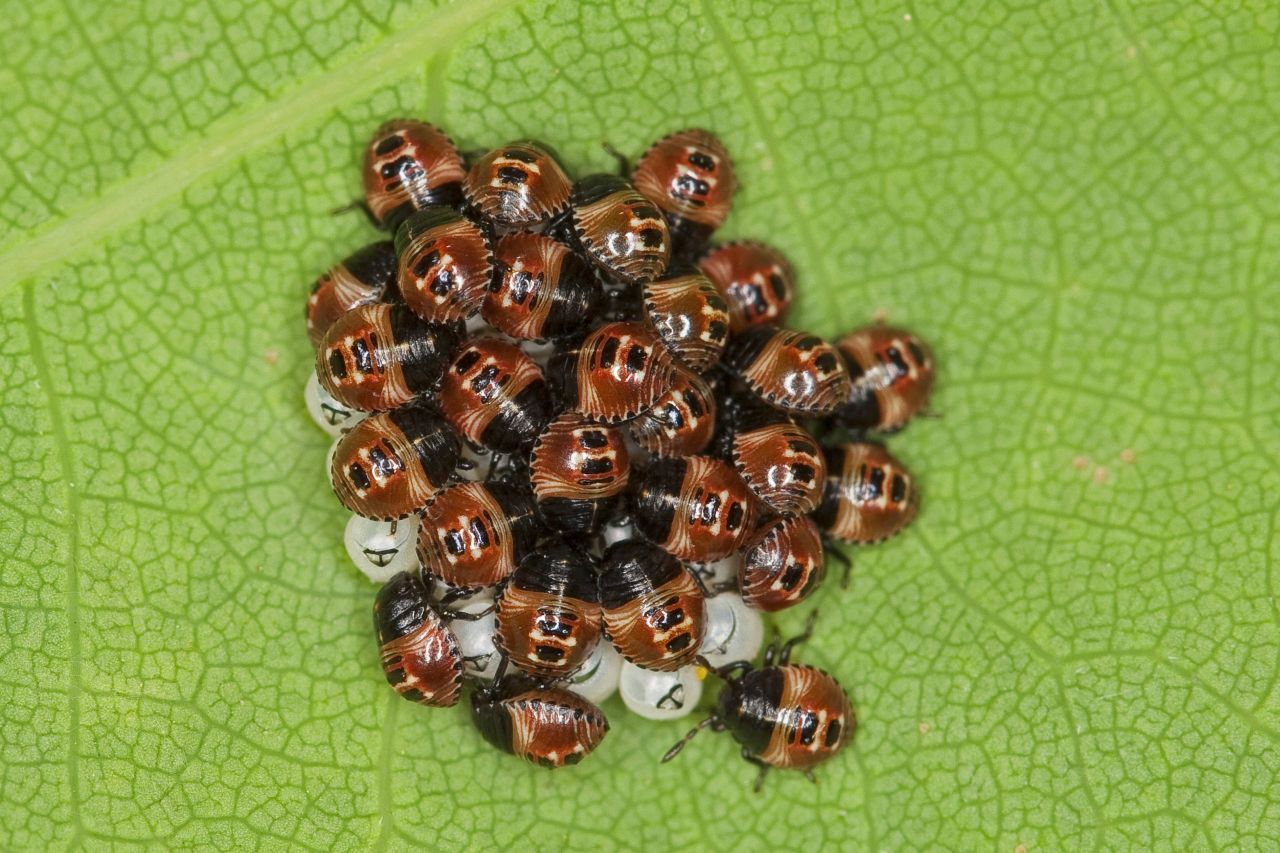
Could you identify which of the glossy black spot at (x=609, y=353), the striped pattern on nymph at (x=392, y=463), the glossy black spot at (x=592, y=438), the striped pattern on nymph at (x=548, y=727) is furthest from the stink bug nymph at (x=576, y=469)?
the striped pattern on nymph at (x=548, y=727)

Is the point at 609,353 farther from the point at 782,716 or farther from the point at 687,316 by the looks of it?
the point at 782,716

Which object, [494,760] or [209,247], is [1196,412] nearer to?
[494,760]

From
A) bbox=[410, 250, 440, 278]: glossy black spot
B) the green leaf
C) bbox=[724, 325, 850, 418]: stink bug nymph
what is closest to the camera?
bbox=[410, 250, 440, 278]: glossy black spot

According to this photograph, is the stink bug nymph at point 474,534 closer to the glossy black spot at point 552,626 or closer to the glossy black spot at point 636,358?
the glossy black spot at point 552,626

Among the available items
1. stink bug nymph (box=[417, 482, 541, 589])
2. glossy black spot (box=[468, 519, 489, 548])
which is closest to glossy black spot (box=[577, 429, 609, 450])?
stink bug nymph (box=[417, 482, 541, 589])

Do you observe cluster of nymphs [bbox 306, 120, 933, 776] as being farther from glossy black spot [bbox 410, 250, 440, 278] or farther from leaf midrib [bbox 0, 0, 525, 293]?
leaf midrib [bbox 0, 0, 525, 293]

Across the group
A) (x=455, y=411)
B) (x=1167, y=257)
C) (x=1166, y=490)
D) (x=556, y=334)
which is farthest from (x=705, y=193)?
(x=1166, y=490)

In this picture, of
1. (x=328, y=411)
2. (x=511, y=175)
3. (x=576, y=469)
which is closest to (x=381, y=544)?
(x=328, y=411)
